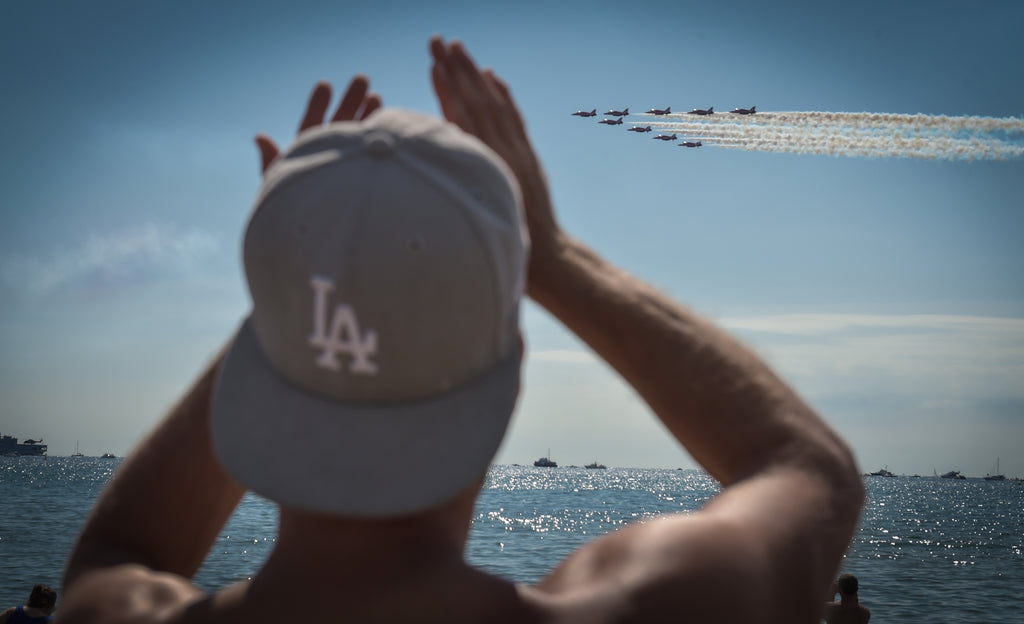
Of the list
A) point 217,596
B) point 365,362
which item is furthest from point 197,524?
point 365,362

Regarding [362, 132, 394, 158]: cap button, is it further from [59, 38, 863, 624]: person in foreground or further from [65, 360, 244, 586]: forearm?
[65, 360, 244, 586]: forearm

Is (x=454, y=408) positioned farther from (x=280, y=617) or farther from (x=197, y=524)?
(x=197, y=524)

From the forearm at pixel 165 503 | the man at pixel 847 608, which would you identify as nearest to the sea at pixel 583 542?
the man at pixel 847 608

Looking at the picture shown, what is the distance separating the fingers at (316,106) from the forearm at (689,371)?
0.66 m

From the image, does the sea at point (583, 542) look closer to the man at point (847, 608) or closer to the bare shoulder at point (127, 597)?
the man at point (847, 608)

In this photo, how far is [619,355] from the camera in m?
1.53

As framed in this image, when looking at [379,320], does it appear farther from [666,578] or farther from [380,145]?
[666,578]

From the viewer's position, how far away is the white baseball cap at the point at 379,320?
3.95 feet

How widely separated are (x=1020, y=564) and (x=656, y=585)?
60.0 m

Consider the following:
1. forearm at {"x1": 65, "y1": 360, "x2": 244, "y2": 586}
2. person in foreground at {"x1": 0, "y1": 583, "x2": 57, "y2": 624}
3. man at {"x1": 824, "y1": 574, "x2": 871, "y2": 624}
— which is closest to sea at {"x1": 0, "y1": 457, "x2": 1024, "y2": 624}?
man at {"x1": 824, "y1": 574, "x2": 871, "y2": 624}

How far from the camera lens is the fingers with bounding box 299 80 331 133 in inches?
73.0

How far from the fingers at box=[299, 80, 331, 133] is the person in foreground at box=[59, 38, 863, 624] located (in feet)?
1.65

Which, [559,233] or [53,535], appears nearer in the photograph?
[559,233]

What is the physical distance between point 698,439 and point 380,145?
768mm
